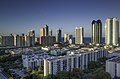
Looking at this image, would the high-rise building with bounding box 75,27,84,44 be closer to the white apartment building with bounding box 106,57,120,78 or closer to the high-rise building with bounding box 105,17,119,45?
the high-rise building with bounding box 105,17,119,45

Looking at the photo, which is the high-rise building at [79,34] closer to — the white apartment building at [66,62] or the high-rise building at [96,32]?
the high-rise building at [96,32]

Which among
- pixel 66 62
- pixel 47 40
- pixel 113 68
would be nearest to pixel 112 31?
pixel 47 40

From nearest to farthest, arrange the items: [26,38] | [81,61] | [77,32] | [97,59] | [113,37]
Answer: [81,61] → [97,59] → [26,38] → [113,37] → [77,32]

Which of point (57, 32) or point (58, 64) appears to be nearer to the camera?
point (58, 64)

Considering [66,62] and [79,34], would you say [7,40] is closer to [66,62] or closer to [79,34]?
[79,34]

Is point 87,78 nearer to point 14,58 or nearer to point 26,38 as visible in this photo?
point 14,58

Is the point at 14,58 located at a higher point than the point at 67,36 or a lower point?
lower

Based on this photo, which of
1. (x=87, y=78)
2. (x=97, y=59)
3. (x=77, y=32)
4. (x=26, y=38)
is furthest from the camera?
(x=77, y=32)

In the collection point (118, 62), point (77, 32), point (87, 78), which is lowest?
point (87, 78)

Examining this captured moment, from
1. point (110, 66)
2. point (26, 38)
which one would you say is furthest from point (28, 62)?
point (26, 38)
